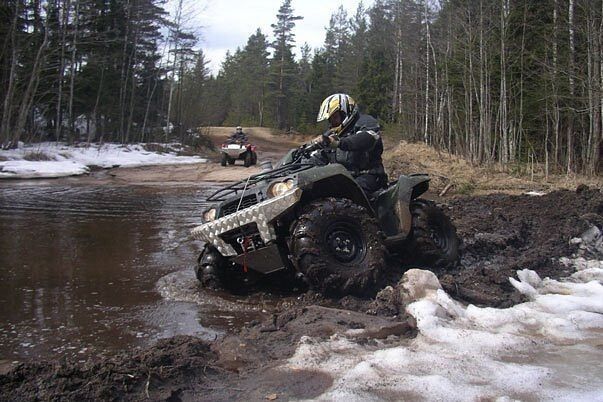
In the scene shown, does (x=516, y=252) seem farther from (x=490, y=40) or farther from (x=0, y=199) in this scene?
(x=490, y=40)

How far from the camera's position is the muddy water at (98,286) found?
4176 millimetres

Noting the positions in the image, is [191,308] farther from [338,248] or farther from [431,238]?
[431,238]

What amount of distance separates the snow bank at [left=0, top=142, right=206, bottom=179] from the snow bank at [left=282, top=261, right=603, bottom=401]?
17874 mm

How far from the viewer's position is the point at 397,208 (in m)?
5.75

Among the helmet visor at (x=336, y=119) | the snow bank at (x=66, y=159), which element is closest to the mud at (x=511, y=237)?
the helmet visor at (x=336, y=119)

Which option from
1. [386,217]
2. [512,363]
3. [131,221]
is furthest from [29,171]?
[512,363]

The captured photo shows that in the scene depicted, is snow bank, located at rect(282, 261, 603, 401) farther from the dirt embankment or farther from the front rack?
the front rack

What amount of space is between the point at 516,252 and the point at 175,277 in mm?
4094

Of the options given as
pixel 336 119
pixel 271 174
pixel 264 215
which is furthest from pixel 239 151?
pixel 264 215

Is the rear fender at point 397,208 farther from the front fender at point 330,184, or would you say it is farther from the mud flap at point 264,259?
the mud flap at point 264,259

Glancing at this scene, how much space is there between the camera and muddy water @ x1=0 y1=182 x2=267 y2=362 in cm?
418

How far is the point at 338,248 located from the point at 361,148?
1.06 m

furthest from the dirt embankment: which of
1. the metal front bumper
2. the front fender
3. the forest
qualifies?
the forest

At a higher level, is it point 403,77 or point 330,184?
point 403,77
